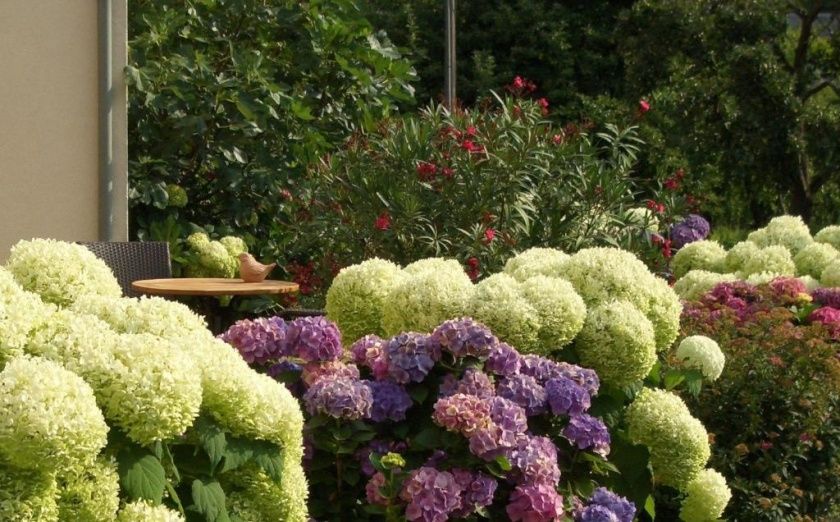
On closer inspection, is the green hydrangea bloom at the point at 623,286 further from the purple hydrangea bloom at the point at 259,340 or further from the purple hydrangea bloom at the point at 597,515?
the purple hydrangea bloom at the point at 259,340

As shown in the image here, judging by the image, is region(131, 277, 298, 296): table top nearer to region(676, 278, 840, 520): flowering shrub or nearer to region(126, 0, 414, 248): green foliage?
region(126, 0, 414, 248): green foliage

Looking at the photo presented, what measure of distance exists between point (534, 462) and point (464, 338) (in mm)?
378

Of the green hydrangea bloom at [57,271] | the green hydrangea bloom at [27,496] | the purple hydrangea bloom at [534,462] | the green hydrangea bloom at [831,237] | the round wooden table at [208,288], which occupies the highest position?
the green hydrangea bloom at [57,271]

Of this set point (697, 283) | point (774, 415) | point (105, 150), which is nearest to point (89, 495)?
point (774, 415)

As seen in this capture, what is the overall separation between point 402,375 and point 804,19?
15548 mm

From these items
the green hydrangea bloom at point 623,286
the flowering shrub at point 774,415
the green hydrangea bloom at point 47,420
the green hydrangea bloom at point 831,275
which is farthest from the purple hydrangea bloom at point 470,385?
the green hydrangea bloom at point 831,275

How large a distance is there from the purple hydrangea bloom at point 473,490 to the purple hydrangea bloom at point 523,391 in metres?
0.26

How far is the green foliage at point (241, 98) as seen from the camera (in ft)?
28.2

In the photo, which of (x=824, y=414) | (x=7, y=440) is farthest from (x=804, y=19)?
(x=7, y=440)

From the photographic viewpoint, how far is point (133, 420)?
238cm

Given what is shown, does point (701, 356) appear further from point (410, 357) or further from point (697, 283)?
point (697, 283)

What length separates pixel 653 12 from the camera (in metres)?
18.7

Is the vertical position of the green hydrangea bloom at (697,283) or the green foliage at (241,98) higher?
the green foliage at (241,98)

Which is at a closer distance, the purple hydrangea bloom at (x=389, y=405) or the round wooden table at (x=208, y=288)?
the purple hydrangea bloom at (x=389, y=405)
